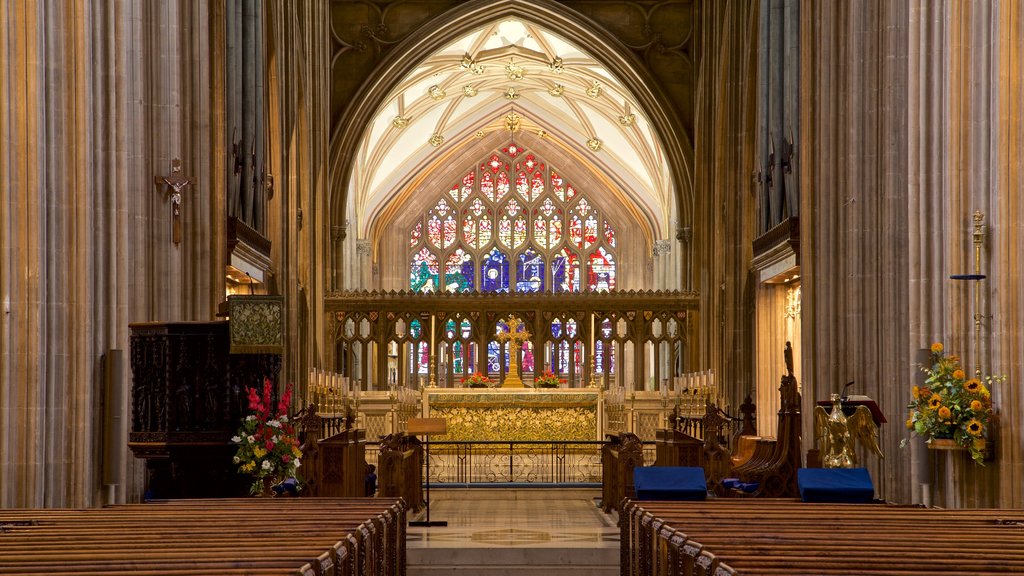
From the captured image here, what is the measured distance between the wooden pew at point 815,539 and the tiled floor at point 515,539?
1.38 metres

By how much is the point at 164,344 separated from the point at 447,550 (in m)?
2.44

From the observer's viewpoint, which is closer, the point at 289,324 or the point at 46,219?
the point at 46,219

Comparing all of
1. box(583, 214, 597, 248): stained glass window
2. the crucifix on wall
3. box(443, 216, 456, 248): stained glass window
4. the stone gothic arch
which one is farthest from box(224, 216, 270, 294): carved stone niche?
box(583, 214, 597, 248): stained glass window

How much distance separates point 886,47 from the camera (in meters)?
11.8

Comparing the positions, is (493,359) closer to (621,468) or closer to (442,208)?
(442,208)

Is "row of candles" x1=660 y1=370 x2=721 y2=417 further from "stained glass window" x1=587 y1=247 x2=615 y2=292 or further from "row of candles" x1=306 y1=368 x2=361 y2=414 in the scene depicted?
"stained glass window" x1=587 y1=247 x2=615 y2=292

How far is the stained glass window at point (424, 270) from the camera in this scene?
34281 millimetres

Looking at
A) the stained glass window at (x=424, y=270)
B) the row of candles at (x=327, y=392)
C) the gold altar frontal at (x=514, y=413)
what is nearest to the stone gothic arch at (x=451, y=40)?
the gold altar frontal at (x=514, y=413)

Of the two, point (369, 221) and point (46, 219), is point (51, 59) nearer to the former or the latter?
point (46, 219)

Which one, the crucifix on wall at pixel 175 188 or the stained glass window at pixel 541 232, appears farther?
the stained glass window at pixel 541 232

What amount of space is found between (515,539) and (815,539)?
491cm

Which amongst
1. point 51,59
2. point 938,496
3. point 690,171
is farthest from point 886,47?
point 690,171

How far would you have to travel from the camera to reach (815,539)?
203 inches

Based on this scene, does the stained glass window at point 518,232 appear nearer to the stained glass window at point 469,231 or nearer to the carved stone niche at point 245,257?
the stained glass window at point 469,231
